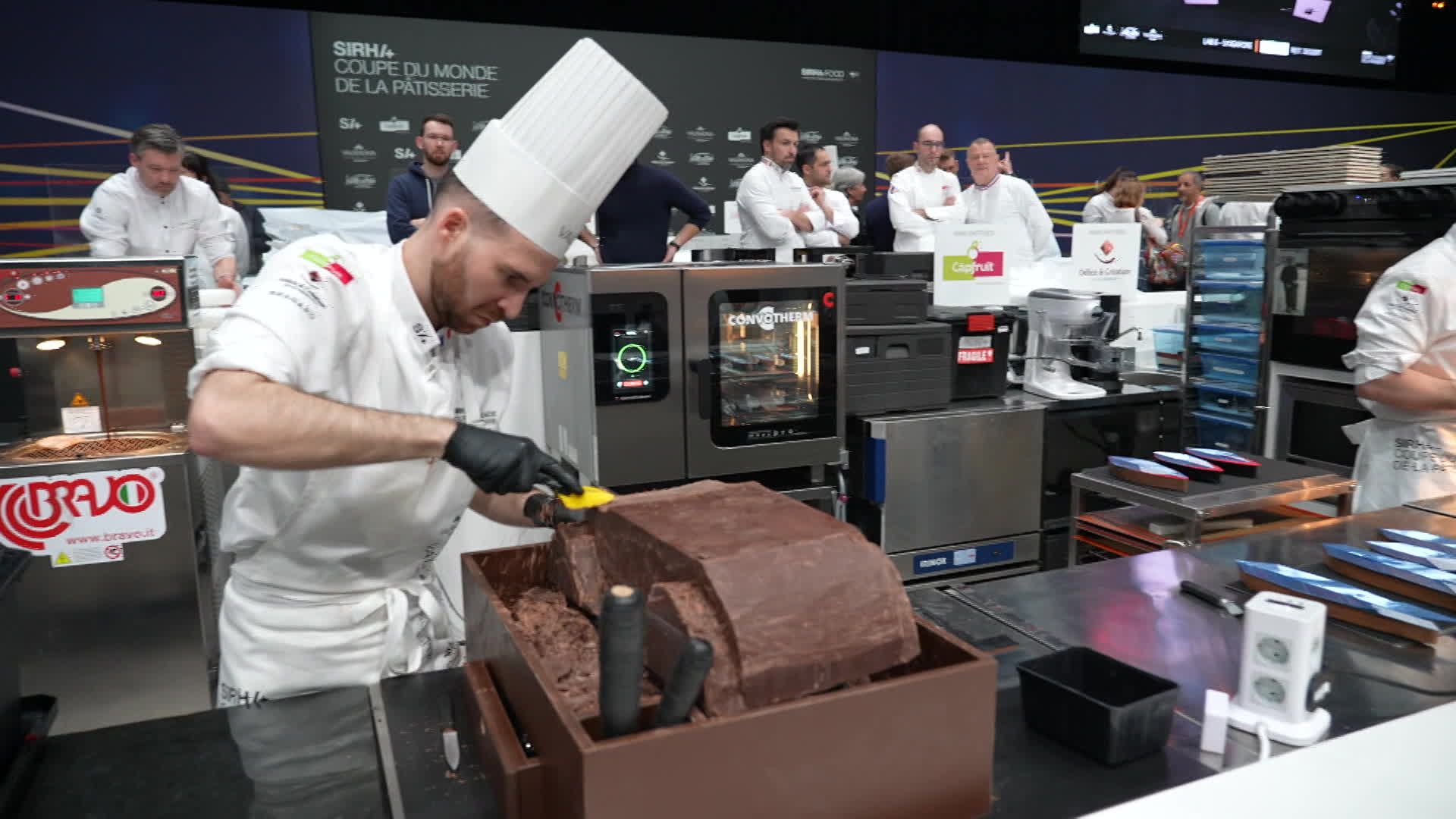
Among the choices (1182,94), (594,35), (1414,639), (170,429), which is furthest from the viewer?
(1182,94)

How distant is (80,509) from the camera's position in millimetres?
2873

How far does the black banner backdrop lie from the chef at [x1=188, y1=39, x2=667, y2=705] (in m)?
4.55

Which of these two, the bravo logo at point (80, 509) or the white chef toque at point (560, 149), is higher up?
the white chef toque at point (560, 149)

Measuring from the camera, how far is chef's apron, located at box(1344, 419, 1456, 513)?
290cm

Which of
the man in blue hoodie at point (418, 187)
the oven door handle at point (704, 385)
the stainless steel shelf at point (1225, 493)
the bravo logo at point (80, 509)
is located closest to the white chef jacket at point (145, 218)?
the man in blue hoodie at point (418, 187)

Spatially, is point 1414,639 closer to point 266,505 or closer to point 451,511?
point 451,511

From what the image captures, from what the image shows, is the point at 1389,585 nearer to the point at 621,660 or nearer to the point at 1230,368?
the point at 621,660

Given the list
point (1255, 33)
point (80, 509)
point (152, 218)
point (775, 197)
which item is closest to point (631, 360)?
point (80, 509)

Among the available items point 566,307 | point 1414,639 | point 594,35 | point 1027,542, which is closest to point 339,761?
point 1414,639

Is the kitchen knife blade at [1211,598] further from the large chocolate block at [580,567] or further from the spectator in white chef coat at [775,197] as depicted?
the spectator in white chef coat at [775,197]

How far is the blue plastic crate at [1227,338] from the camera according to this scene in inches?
167

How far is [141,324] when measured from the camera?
115 inches

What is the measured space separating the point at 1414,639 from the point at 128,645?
327 cm

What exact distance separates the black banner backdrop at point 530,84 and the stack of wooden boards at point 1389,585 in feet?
15.7
